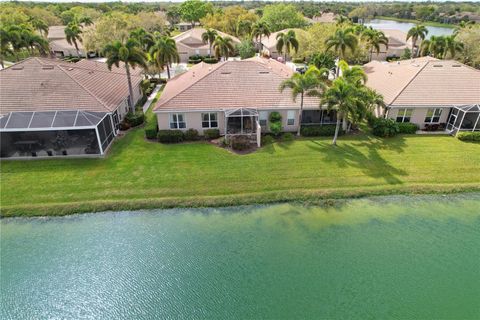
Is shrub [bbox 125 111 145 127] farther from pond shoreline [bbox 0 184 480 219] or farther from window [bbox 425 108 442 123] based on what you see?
window [bbox 425 108 442 123]

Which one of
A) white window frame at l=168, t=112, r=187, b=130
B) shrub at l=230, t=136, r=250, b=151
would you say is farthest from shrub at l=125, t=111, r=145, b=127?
shrub at l=230, t=136, r=250, b=151

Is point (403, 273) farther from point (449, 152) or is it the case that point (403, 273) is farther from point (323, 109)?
point (323, 109)

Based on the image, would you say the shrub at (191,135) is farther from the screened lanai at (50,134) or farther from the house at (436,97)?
the house at (436,97)

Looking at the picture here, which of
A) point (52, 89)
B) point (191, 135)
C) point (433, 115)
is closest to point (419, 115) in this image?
point (433, 115)

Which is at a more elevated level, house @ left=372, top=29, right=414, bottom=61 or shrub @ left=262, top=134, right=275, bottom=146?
house @ left=372, top=29, right=414, bottom=61

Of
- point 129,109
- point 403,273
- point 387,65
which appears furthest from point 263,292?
point 387,65

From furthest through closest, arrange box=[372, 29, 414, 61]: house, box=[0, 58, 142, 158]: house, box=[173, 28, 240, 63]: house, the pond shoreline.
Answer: box=[372, 29, 414, 61]: house < box=[173, 28, 240, 63]: house < box=[0, 58, 142, 158]: house < the pond shoreline

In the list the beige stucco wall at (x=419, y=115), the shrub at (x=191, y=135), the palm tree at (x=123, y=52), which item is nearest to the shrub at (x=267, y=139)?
the shrub at (x=191, y=135)
